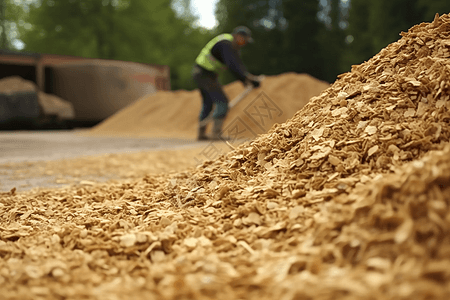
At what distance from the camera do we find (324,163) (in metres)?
2.05

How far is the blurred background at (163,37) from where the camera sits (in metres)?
15.3

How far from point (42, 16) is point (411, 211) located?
77.9 ft

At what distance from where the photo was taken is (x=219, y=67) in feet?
24.7

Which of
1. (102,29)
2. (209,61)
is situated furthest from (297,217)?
→ (102,29)

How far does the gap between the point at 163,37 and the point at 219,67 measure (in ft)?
58.8

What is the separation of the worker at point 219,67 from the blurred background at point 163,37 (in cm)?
798

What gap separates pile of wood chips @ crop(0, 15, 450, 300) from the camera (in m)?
1.27

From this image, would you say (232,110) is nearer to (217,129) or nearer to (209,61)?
(217,129)

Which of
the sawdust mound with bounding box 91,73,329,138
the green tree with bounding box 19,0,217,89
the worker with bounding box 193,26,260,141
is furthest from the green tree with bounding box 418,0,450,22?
the green tree with bounding box 19,0,217,89

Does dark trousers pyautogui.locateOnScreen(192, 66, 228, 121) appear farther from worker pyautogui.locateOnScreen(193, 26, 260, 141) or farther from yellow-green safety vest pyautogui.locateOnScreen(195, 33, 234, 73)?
yellow-green safety vest pyautogui.locateOnScreen(195, 33, 234, 73)

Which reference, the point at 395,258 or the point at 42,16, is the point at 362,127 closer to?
the point at 395,258

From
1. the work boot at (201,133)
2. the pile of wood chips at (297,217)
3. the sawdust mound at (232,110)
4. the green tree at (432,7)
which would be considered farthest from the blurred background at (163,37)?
the pile of wood chips at (297,217)

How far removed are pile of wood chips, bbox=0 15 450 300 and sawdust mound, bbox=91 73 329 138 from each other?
6.78 metres

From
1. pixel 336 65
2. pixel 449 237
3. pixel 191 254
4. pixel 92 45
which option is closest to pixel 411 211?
pixel 449 237
